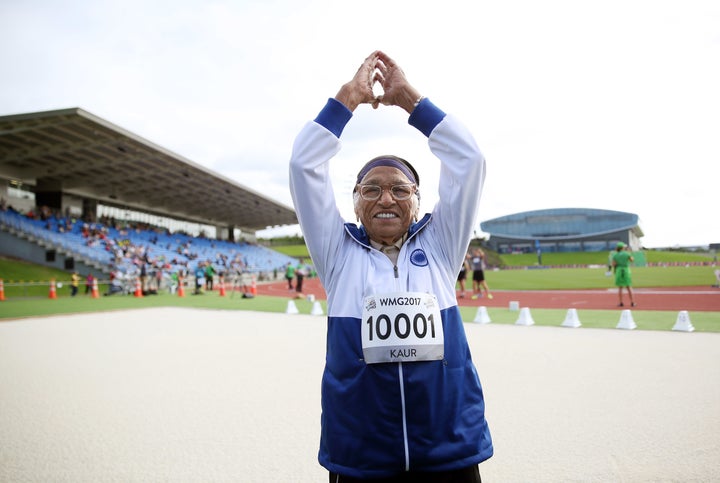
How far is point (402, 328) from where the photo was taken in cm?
177

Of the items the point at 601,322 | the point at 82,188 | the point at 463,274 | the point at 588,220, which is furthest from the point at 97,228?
the point at 588,220

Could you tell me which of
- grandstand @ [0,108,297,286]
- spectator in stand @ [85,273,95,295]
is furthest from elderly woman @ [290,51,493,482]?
spectator in stand @ [85,273,95,295]

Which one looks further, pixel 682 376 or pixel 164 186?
pixel 164 186

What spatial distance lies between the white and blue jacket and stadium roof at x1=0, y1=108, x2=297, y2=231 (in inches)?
1015

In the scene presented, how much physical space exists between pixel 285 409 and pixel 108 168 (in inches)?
1388

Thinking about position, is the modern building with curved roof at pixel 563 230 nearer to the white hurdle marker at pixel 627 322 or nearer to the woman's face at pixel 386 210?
the white hurdle marker at pixel 627 322

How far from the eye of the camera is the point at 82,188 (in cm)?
3828

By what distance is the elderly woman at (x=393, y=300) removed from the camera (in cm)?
172

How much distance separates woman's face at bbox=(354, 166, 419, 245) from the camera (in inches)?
77.0

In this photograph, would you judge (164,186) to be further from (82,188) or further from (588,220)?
(588,220)

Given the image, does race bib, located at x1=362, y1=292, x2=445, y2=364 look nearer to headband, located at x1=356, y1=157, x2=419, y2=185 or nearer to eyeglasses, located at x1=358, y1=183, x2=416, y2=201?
eyeglasses, located at x1=358, y1=183, x2=416, y2=201

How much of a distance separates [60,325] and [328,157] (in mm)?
13088

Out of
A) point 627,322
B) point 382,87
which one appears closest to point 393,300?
point 382,87

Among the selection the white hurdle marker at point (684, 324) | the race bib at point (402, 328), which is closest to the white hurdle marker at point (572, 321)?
the white hurdle marker at point (684, 324)
